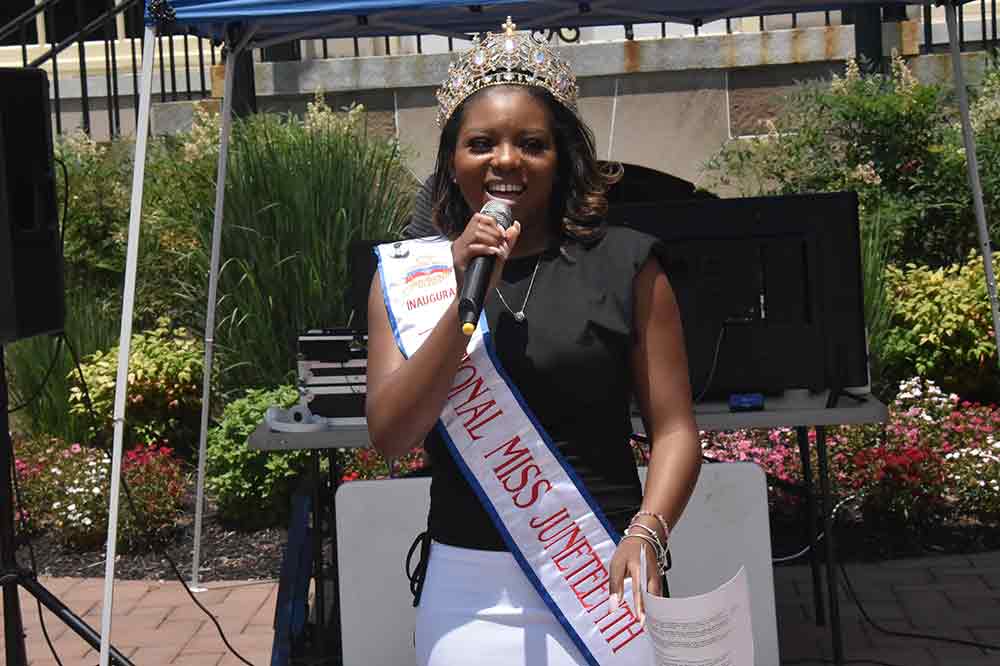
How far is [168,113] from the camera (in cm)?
937

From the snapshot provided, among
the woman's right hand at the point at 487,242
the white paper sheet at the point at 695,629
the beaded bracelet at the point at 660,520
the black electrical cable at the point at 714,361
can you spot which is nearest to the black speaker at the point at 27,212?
the black electrical cable at the point at 714,361

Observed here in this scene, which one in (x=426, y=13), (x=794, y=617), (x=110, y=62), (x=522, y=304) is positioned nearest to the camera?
(x=522, y=304)

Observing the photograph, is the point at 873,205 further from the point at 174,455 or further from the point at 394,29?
the point at 174,455

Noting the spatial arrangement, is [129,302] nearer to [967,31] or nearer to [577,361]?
[577,361]

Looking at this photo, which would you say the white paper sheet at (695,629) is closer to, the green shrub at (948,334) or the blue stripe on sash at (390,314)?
the blue stripe on sash at (390,314)

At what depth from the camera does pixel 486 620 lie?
7.47 ft

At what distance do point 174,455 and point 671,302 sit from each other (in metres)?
5.64

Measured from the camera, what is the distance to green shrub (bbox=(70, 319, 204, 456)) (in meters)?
7.37

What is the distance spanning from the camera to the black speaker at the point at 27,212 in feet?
14.4

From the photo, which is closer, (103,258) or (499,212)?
(499,212)

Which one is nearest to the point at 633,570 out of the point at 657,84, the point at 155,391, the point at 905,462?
the point at 905,462

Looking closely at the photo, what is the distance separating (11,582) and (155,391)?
3.07 meters

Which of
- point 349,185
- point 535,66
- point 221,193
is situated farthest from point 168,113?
point 535,66

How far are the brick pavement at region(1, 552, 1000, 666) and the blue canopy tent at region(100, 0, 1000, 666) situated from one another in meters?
0.32
